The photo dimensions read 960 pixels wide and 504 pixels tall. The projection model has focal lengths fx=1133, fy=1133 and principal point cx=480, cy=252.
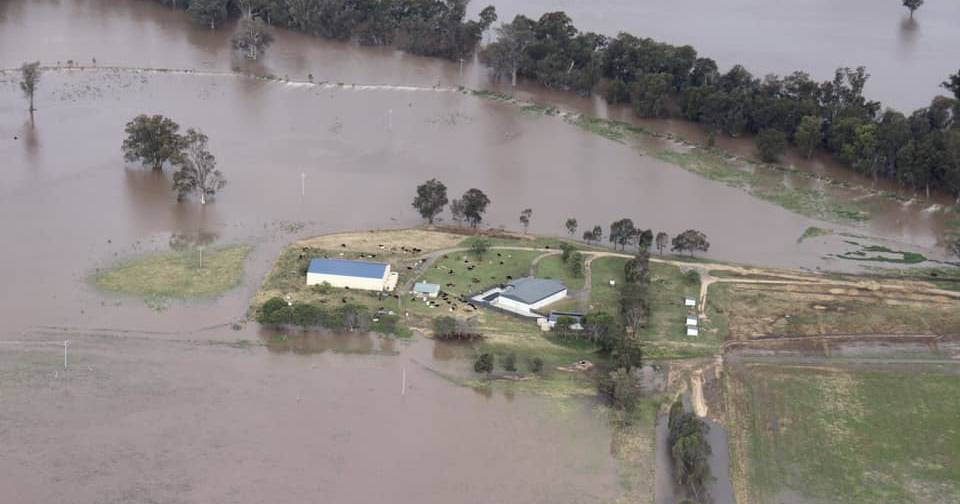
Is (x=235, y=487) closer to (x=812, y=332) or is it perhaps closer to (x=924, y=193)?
(x=812, y=332)

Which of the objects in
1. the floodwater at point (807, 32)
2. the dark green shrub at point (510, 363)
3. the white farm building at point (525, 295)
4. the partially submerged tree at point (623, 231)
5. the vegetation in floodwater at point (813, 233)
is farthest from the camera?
the floodwater at point (807, 32)

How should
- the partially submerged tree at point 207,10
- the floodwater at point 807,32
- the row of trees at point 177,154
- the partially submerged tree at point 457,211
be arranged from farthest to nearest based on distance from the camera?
the partially submerged tree at point 207,10
the floodwater at point 807,32
the row of trees at point 177,154
the partially submerged tree at point 457,211

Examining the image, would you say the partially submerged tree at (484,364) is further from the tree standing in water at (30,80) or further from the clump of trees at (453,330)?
the tree standing in water at (30,80)

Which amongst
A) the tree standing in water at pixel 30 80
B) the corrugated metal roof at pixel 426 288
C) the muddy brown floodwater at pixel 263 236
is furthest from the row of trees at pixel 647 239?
the tree standing in water at pixel 30 80

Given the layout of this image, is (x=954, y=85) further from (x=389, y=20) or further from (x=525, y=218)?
(x=389, y=20)

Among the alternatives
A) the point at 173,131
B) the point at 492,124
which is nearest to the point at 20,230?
the point at 173,131

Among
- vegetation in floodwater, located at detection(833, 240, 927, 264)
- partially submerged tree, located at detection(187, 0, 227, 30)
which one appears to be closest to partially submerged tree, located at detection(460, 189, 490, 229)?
vegetation in floodwater, located at detection(833, 240, 927, 264)

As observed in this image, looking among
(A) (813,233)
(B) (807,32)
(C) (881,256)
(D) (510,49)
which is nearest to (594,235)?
(A) (813,233)

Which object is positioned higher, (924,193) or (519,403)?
(924,193)
